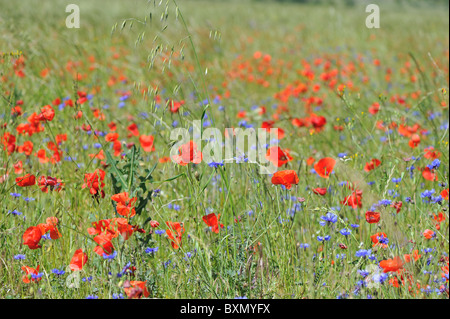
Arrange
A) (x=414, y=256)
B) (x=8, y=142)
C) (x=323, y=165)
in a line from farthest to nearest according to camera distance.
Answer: (x=8, y=142), (x=323, y=165), (x=414, y=256)

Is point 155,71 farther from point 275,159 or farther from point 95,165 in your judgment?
point 275,159

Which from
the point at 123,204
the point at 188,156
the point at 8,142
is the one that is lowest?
the point at 123,204

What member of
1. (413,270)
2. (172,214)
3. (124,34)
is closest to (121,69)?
(124,34)

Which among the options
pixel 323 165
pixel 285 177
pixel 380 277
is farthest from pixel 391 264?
pixel 323 165

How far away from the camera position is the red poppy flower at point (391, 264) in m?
1.54

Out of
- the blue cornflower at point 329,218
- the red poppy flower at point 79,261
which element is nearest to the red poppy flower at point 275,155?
the blue cornflower at point 329,218

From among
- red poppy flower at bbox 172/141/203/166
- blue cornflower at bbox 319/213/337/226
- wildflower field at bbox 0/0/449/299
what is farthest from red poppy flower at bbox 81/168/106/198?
blue cornflower at bbox 319/213/337/226

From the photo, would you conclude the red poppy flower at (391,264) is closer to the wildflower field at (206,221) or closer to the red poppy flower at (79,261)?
the wildflower field at (206,221)

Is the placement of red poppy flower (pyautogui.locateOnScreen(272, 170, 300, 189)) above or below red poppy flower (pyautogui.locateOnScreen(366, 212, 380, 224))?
above

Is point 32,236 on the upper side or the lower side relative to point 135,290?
upper

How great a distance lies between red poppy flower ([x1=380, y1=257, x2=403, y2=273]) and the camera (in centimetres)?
154

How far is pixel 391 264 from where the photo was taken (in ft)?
5.08

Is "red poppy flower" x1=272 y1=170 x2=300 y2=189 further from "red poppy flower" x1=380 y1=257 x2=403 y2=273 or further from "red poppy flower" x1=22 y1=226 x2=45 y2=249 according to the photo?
"red poppy flower" x1=22 y1=226 x2=45 y2=249

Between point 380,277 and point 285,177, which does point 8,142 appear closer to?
point 285,177
